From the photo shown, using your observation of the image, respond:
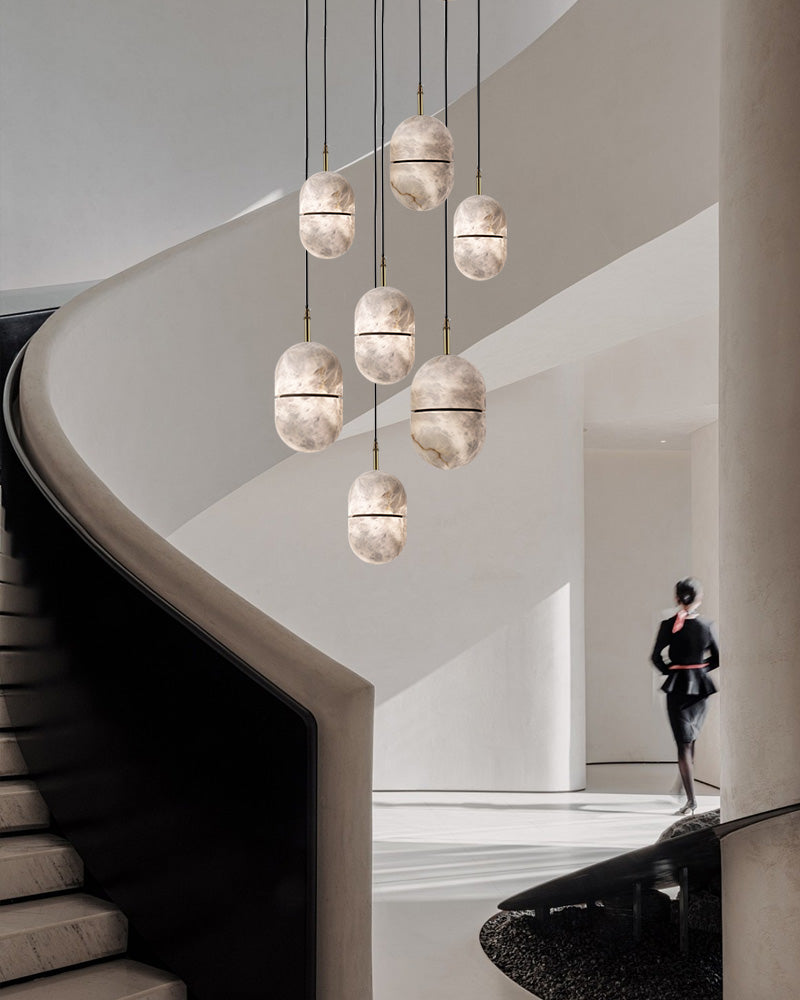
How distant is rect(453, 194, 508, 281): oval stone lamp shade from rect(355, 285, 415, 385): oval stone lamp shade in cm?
41

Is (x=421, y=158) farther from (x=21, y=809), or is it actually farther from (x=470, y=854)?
(x=470, y=854)

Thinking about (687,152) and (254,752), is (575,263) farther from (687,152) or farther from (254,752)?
(254,752)

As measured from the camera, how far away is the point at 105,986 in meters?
2.78

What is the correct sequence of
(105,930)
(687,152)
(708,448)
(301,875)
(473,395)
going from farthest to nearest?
(708,448), (687,152), (473,395), (105,930), (301,875)

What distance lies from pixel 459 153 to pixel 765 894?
4.51 meters

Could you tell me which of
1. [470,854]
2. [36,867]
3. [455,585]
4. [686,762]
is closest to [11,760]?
[36,867]

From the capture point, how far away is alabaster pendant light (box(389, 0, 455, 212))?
411cm

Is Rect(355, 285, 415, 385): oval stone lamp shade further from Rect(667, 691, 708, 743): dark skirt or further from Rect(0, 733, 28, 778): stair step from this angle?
Rect(667, 691, 708, 743): dark skirt

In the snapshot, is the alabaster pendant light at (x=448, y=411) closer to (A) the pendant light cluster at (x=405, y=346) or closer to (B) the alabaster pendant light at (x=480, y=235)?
(A) the pendant light cluster at (x=405, y=346)

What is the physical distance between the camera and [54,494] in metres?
3.52

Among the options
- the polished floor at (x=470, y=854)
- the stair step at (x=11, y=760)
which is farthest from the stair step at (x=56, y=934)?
the polished floor at (x=470, y=854)

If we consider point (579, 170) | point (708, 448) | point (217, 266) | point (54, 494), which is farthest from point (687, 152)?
point (708, 448)

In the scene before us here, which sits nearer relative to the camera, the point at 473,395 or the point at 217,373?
the point at 473,395

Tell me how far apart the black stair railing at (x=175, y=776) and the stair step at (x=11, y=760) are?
0.14ft
